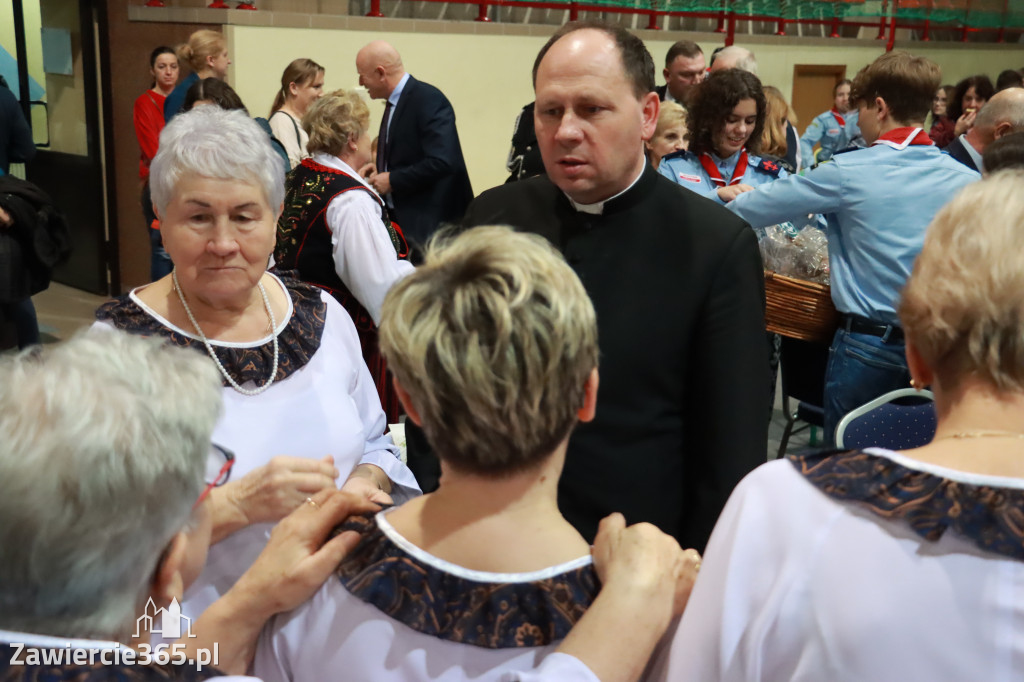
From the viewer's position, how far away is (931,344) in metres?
1.15

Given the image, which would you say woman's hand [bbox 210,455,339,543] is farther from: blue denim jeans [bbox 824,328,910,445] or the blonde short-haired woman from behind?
the blonde short-haired woman from behind

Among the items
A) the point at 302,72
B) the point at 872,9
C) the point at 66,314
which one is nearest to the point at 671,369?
the point at 302,72

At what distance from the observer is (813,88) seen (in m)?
12.2

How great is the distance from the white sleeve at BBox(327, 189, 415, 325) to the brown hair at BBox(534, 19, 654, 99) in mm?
1505

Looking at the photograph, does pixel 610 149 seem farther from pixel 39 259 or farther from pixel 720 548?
pixel 39 259

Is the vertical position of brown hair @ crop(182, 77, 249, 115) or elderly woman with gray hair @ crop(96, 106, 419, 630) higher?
brown hair @ crop(182, 77, 249, 115)

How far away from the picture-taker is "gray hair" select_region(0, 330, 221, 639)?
897mm

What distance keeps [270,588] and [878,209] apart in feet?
9.41

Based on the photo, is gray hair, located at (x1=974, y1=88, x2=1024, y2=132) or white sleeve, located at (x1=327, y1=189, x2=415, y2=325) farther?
gray hair, located at (x1=974, y1=88, x2=1024, y2=132)

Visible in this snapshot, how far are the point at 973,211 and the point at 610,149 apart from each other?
0.93 m

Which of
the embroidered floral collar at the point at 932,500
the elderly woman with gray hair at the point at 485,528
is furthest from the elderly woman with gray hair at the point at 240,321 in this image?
the embroidered floral collar at the point at 932,500

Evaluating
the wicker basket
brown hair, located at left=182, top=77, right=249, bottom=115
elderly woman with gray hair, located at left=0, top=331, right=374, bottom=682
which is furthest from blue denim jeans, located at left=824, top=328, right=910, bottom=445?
brown hair, located at left=182, top=77, right=249, bottom=115

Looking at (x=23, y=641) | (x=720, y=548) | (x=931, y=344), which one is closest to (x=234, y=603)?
(x=23, y=641)

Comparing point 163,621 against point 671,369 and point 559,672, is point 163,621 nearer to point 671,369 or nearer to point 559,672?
point 559,672
